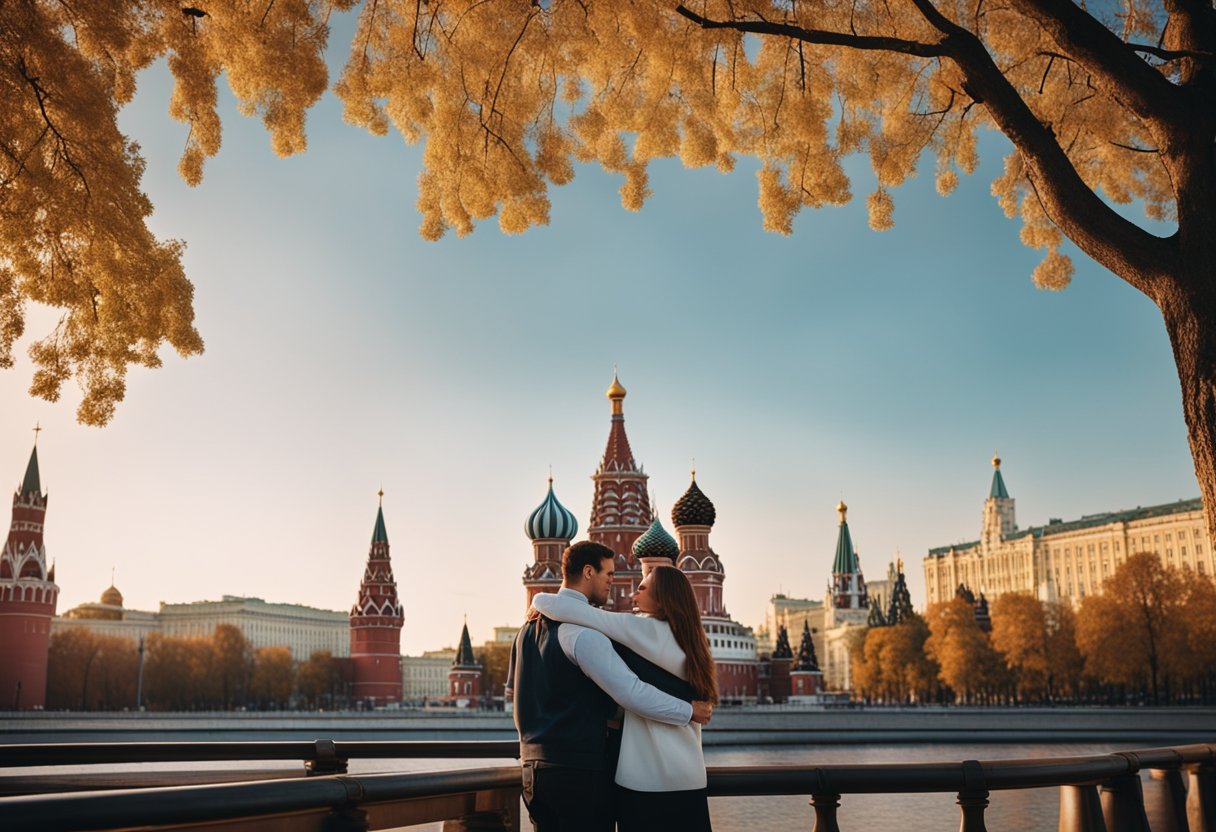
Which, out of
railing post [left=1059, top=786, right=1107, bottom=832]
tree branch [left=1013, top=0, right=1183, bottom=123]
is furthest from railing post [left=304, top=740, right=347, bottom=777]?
tree branch [left=1013, top=0, right=1183, bottom=123]

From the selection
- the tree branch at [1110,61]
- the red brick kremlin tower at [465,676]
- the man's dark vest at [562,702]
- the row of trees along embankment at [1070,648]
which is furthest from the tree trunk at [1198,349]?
the red brick kremlin tower at [465,676]

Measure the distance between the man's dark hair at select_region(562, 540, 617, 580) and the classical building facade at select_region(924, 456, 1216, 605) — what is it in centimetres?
8471

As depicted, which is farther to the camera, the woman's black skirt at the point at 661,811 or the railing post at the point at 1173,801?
the railing post at the point at 1173,801

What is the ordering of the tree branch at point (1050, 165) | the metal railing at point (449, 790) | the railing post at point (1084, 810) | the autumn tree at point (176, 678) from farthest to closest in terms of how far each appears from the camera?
the autumn tree at point (176, 678) → the tree branch at point (1050, 165) → the railing post at point (1084, 810) → the metal railing at point (449, 790)

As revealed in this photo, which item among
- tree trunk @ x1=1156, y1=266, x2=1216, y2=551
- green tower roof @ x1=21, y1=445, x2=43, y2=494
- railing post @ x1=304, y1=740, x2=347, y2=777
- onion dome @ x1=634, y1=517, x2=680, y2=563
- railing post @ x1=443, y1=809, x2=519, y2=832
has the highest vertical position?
green tower roof @ x1=21, y1=445, x2=43, y2=494

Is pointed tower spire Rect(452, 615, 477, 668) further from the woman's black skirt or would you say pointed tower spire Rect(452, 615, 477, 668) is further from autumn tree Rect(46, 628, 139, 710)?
the woman's black skirt

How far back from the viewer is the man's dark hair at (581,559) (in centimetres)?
343

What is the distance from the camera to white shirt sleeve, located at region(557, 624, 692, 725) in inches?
123

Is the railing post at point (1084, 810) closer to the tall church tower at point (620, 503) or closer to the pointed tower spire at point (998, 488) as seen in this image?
the tall church tower at point (620, 503)

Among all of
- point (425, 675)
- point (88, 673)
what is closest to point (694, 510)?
point (88, 673)

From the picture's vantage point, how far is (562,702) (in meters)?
3.24

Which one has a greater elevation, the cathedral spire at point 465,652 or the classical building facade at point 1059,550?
the classical building facade at point 1059,550

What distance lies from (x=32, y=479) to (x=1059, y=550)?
81.2 m

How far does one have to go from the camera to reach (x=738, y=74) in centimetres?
675
